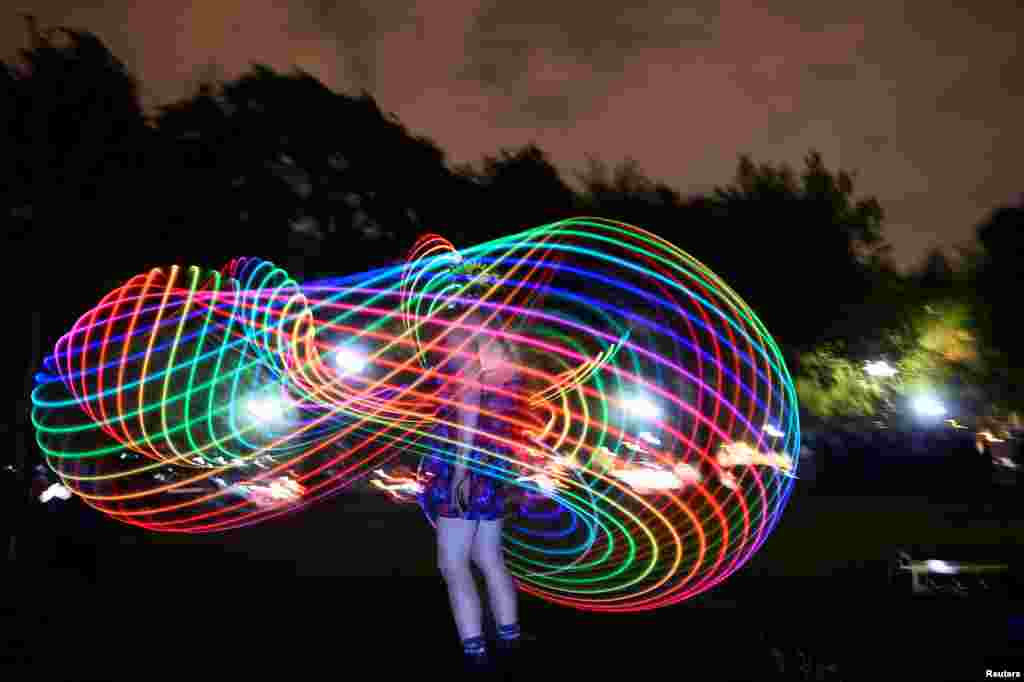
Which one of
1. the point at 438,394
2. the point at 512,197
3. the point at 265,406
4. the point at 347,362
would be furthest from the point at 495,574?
the point at 512,197

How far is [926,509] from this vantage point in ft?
66.8

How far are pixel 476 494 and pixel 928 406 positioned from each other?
1731 cm

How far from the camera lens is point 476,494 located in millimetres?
4973

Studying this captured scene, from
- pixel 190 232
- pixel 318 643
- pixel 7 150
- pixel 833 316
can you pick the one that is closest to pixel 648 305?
pixel 833 316

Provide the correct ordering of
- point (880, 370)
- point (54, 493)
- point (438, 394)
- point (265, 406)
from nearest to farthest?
point (438, 394)
point (54, 493)
point (265, 406)
point (880, 370)

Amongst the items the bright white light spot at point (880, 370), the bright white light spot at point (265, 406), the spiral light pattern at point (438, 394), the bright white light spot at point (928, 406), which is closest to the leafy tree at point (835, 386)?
the bright white light spot at point (880, 370)

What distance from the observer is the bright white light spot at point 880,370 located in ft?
61.0

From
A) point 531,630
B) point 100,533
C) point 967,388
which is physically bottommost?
point 531,630

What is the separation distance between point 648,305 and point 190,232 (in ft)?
24.8

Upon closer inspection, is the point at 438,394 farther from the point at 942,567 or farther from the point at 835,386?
the point at 835,386

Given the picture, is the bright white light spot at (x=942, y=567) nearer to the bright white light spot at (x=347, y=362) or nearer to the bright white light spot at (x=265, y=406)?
the bright white light spot at (x=347, y=362)

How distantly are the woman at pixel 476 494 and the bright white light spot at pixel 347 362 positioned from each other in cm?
532

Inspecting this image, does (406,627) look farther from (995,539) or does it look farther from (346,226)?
(346,226)

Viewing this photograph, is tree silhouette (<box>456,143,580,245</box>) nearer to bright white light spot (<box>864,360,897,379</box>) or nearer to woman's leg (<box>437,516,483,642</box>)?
bright white light spot (<box>864,360,897,379</box>)
